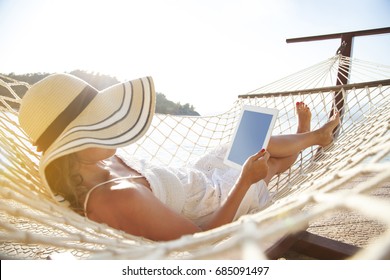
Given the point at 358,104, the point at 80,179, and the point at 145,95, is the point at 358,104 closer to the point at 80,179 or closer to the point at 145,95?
the point at 145,95

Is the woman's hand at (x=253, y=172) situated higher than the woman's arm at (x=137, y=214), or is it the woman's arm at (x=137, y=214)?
the woman's hand at (x=253, y=172)

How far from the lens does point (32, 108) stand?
841 mm

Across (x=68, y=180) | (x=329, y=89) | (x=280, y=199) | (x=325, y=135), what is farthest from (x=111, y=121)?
(x=329, y=89)

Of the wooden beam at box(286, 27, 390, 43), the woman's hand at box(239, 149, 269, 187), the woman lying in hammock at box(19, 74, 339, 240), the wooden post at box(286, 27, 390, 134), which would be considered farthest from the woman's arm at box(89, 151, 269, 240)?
the wooden beam at box(286, 27, 390, 43)

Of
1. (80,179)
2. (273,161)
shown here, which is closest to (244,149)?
(273,161)

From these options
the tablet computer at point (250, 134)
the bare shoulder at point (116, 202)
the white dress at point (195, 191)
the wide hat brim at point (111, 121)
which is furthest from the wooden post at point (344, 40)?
the bare shoulder at point (116, 202)

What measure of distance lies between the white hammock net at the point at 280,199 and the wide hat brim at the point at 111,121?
0.53 feet

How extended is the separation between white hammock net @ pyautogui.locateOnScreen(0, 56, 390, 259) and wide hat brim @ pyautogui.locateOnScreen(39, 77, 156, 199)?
0.53ft

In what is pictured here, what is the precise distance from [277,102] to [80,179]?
4.57 ft

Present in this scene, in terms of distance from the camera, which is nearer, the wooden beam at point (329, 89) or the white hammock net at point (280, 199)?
the white hammock net at point (280, 199)

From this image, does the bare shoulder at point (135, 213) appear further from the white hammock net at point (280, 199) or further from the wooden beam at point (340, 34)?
the wooden beam at point (340, 34)

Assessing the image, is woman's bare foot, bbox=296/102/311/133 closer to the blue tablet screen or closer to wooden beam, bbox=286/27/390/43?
the blue tablet screen

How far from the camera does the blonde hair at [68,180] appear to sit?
0.90 m
